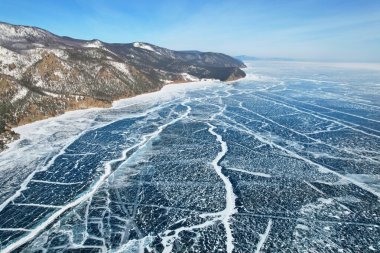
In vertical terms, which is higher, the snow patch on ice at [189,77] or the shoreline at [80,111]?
the shoreline at [80,111]

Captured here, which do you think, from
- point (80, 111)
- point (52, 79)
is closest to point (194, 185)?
point (80, 111)

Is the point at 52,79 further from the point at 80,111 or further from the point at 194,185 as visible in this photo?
the point at 194,185

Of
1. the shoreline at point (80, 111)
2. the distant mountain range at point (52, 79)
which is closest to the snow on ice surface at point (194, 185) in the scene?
the shoreline at point (80, 111)

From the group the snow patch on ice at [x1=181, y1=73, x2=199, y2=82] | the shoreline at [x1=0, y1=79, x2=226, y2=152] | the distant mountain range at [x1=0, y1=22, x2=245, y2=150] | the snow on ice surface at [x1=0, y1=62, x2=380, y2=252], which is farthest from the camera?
the snow patch on ice at [x1=181, y1=73, x2=199, y2=82]

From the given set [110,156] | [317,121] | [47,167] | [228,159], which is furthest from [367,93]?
[47,167]

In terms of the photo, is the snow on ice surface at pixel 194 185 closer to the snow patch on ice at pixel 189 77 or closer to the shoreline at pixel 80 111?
the shoreline at pixel 80 111

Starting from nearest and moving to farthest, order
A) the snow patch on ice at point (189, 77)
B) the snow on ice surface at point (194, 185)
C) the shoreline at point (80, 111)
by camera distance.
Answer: the snow on ice surface at point (194, 185) → the shoreline at point (80, 111) → the snow patch on ice at point (189, 77)

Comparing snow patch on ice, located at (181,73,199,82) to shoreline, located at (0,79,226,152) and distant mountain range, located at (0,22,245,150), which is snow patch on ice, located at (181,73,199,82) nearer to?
distant mountain range, located at (0,22,245,150)

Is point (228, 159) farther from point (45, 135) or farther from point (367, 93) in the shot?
point (367, 93)

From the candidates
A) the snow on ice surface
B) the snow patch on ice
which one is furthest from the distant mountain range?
the snow patch on ice

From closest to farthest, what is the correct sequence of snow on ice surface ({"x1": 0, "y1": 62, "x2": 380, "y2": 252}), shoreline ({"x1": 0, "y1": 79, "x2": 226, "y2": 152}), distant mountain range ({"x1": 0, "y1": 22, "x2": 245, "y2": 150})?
snow on ice surface ({"x1": 0, "y1": 62, "x2": 380, "y2": 252}), shoreline ({"x1": 0, "y1": 79, "x2": 226, "y2": 152}), distant mountain range ({"x1": 0, "y1": 22, "x2": 245, "y2": 150})
